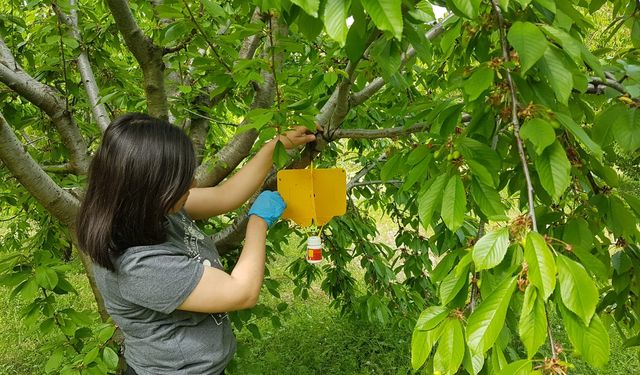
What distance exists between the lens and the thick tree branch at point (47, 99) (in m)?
2.06

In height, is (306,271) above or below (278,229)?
below

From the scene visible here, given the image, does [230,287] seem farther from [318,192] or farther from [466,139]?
[466,139]

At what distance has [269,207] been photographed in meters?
1.68

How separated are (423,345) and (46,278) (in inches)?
53.9

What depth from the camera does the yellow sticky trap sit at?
1690 mm

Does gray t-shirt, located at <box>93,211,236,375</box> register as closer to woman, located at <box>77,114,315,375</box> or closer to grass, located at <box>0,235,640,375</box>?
woman, located at <box>77,114,315,375</box>

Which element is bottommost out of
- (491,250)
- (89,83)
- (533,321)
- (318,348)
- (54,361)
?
(318,348)

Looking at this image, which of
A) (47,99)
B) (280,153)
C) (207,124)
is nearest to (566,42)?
(280,153)

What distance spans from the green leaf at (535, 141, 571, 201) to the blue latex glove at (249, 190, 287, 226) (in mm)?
933

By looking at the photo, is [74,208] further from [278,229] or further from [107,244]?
[278,229]

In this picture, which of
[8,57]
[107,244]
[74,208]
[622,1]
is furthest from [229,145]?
[622,1]

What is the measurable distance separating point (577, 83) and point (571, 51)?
261 millimetres

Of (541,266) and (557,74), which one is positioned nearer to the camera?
(541,266)

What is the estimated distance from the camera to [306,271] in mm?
3445
